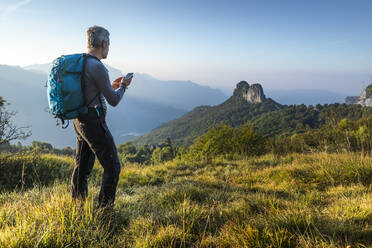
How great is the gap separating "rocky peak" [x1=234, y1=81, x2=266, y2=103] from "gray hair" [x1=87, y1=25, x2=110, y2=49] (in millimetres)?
124513

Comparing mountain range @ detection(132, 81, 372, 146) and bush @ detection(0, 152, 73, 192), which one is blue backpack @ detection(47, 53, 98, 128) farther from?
mountain range @ detection(132, 81, 372, 146)

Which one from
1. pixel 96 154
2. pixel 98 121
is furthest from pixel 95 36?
pixel 96 154

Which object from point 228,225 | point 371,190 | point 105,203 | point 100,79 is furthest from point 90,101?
point 371,190

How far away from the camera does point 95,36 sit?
236 cm

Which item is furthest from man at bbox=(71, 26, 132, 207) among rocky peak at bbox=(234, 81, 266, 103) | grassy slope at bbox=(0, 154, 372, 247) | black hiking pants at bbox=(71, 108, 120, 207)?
rocky peak at bbox=(234, 81, 266, 103)

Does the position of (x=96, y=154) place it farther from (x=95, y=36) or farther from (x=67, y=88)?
(x=95, y=36)

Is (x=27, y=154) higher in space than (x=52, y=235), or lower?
lower

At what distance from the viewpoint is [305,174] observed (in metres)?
4.31

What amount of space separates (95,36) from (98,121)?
1.03 meters

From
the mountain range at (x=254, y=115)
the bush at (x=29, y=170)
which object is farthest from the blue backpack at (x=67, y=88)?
the mountain range at (x=254, y=115)

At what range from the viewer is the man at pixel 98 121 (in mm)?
2240

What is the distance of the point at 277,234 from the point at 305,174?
10.4 feet

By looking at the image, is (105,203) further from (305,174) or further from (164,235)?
(305,174)

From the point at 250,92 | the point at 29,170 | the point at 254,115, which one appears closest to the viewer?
the point at 29,170
